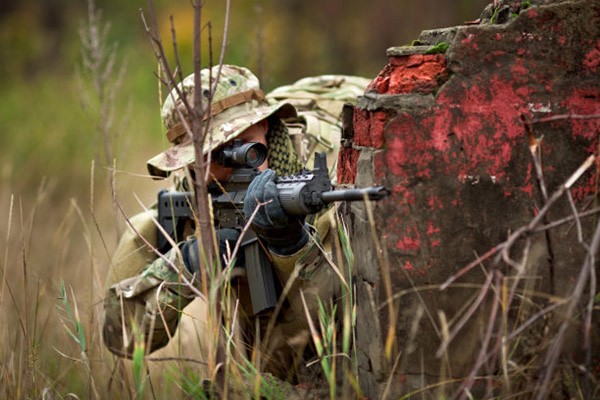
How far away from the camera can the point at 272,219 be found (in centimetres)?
213

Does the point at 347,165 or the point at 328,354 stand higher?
the point at 347,165

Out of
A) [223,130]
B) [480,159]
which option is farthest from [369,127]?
[223,130]

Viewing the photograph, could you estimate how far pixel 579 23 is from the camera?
5.89 ft

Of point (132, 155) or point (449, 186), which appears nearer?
point (449, 186)

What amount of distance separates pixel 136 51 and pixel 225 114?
30.8 ft

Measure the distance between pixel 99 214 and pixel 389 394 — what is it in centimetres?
374

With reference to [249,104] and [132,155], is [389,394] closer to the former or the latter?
[249,104]

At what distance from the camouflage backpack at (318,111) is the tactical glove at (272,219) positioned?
1.80ft

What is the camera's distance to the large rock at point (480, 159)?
1.80 m

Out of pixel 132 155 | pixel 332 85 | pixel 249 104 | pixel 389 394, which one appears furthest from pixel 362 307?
pixel 132 155

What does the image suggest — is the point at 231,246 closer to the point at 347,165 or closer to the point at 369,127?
the point at 347,165

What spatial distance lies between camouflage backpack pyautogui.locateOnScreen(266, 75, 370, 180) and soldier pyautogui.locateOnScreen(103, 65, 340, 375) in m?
0.10

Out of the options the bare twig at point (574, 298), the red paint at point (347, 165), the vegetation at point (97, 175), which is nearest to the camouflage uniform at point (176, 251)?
the vegetation at point (97, 175)

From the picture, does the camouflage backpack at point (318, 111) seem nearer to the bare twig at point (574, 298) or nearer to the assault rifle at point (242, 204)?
the assault rifle at point (242, 204)
